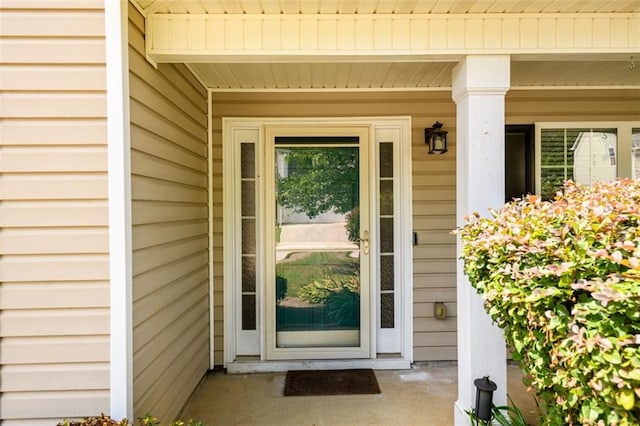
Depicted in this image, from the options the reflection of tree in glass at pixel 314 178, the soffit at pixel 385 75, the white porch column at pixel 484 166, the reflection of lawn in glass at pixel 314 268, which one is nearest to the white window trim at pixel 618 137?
the soffit at pixel 385 75

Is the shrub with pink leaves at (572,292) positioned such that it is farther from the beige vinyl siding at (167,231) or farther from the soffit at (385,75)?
the beige vinyl siding at (167,231)

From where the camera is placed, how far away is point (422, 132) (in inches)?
120

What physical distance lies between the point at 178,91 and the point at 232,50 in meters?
0.62

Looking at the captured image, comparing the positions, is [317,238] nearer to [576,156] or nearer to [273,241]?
[273,241]

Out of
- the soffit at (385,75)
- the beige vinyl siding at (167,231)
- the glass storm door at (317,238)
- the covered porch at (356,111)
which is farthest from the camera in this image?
the glass storm door at (317,238)

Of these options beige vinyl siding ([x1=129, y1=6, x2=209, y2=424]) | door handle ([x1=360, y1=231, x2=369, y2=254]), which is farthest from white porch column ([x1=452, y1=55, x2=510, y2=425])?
beige vinyl siding ([x1=129, y1=6, x2=209, y2=424])

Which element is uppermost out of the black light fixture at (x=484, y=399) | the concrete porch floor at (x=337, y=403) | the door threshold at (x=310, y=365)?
the black light fixture at (x=484, y=399)

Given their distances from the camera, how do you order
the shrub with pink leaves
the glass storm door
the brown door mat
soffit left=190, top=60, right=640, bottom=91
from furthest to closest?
1. the glass storm door
2. the brown door mat
3. soffit left=190, top=60, right=640, bottom=91
4. the shrub with pink leaves

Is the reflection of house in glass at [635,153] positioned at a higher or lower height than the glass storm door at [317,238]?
higher

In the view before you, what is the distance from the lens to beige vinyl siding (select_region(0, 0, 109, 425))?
1649mm

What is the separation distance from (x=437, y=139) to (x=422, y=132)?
6.7 inches

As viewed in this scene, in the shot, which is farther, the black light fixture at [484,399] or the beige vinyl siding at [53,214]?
the black light fixture at [484,399]

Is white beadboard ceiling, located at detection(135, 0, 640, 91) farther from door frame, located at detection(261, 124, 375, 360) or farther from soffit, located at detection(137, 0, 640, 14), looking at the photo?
door frame, located at detection(261, 124, 375, 360)

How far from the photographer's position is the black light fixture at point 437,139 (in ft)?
9.64
